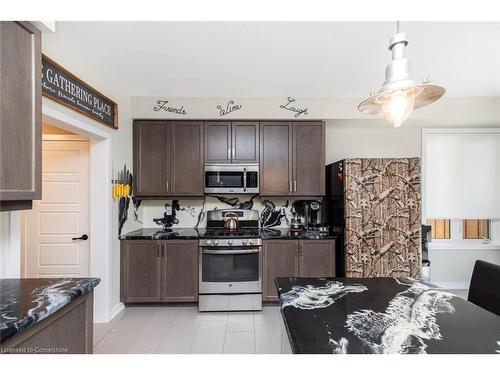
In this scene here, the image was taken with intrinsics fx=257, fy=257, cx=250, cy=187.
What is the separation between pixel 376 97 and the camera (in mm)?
1309

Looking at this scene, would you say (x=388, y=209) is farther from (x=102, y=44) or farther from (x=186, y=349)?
(x=102, y=44)

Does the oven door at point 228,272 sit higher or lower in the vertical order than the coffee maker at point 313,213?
lower

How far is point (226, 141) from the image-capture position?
132 inches

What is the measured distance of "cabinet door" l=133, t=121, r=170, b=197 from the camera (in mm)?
3320

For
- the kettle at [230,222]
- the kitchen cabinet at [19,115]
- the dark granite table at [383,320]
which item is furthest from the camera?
the kettle at [230,222]

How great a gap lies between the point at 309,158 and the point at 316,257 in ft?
4.11

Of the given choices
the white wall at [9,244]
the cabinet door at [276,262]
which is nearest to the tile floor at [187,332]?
the cabinet door at [276,262]

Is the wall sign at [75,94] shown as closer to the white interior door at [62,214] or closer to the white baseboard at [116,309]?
the white interior door at [62,214]

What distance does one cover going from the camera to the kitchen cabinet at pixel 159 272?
10.1 ft

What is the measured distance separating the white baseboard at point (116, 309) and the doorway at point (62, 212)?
0.50m

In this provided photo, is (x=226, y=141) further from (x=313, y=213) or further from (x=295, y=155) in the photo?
(x=313, y=213)

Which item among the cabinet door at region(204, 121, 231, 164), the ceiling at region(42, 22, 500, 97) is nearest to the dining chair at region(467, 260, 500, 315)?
the ceiling at region(42, 22, 500, 97)

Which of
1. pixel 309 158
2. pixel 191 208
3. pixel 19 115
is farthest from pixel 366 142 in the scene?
pixel 19 115
